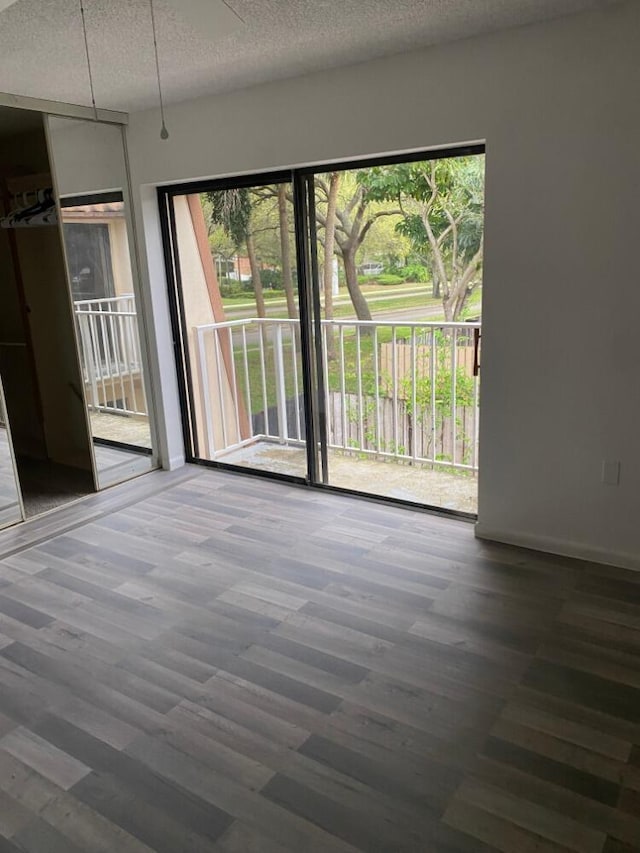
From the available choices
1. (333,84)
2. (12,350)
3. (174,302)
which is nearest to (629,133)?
(333,84)

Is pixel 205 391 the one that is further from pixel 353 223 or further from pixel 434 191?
pixel 434 191

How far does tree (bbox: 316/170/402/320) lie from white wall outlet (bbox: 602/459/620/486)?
2.21 metres

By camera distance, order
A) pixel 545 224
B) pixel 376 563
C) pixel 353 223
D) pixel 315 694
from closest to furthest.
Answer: pixel 315 694 → pixel 545 224 → pixel 376 563 → pixel 353 223

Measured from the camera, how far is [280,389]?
474 centimetres

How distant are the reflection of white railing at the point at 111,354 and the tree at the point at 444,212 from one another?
1930 millimetres

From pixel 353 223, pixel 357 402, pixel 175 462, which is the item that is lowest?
pixel 175 462

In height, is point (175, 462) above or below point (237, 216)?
below

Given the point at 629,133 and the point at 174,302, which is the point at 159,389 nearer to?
the point at 174,302

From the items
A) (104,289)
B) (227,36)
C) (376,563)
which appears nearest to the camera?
(227,36)

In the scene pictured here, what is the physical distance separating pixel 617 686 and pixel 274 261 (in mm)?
3010

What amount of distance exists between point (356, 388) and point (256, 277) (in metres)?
1.12

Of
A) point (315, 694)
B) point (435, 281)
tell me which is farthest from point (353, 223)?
point (315, 694)

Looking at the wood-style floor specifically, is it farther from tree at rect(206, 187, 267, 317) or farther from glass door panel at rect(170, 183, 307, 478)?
tree at rect(206, 187, 267, 317)

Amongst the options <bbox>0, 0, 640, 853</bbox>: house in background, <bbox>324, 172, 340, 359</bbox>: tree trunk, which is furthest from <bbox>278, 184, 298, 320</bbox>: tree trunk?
<bbox>324, 172, 340, 359</bbox>: tree trunk
